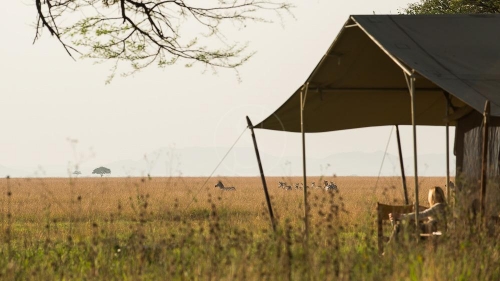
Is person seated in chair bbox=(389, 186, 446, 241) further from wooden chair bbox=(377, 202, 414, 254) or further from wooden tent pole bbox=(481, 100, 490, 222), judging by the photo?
wooden tent pole bbox=(481, 100, 490, 222)

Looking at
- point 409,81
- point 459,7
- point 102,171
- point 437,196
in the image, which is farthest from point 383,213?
point 102,171

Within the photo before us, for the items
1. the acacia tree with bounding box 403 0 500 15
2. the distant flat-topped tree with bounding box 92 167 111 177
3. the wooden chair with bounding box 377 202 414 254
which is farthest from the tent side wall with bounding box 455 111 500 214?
the distant flat-topped tree with bounding box 92 167 111 177

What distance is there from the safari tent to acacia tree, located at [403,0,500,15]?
31.4 feet

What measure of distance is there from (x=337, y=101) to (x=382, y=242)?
95.5 inches

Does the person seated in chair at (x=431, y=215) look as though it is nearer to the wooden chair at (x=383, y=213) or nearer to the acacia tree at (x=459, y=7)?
the wooden chair at (x=383, y=213)

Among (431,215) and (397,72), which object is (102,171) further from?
(431,215)

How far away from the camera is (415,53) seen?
809 centimetres

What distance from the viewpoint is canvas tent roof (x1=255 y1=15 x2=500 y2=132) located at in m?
7.88

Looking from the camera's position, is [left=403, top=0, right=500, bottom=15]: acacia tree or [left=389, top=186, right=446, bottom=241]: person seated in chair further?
[left=403, top=0, right=500, bottom=15]: acacia tree

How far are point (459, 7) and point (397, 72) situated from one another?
12645 millimetres

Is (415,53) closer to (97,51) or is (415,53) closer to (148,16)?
(148,16)

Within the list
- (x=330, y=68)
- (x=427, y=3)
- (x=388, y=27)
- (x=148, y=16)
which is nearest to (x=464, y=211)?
(x=388, y=27)

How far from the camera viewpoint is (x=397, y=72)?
964cm

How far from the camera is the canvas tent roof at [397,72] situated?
7.88m
